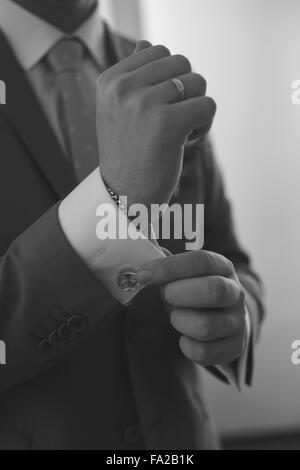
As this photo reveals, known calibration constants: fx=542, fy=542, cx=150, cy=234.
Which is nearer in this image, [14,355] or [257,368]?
[14,355]

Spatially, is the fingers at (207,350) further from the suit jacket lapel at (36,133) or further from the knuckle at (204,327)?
the suit jacket lapel at (36,133)

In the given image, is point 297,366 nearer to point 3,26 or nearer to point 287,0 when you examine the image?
point 287,0

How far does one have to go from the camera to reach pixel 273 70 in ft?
6.60

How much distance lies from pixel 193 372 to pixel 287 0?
1676 mm

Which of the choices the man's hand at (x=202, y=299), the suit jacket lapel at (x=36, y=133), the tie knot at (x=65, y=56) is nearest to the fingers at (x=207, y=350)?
the man's hand at (x=202, y=299)

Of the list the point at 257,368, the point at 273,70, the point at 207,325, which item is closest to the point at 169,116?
the point at 207,325

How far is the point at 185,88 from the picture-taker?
→ 1.69ft

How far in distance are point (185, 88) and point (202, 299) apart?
20cm

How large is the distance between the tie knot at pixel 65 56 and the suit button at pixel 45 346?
381 mm

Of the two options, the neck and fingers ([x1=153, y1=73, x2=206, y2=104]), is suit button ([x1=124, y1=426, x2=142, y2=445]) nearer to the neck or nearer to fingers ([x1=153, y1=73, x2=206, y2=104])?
fingers ([x1=153, y1=73, x2=206, y2=104])

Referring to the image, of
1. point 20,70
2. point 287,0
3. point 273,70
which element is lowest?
point 20,70

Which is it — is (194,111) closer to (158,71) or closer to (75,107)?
(158,71)

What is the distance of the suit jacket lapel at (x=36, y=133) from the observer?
64cm

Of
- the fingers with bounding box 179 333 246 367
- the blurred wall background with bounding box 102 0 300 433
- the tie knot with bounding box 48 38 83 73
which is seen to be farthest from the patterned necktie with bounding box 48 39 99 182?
the blurred wall background with bounding box 102 0 300 433
